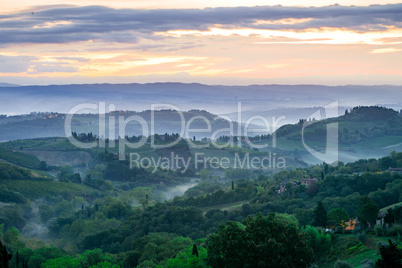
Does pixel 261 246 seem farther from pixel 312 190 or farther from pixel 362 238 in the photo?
pixel 312 190

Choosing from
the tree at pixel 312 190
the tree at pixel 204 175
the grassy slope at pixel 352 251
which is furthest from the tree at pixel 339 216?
the tree at pixel 204 175

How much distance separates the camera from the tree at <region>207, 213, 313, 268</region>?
32.5 meters

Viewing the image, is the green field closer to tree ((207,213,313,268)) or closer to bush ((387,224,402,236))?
tree ((207,213,313,268))

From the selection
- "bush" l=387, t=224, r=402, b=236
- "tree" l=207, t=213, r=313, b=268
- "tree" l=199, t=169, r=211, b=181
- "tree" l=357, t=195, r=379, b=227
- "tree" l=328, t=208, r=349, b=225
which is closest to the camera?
"tree" l=207, t=213, r=313, b=268

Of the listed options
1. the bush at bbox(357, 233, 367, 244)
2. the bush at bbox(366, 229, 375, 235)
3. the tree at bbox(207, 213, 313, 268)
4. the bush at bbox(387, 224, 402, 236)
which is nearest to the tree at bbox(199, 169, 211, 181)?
the bush at bbox(366, 229, 375, 235)

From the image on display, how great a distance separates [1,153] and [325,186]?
11859 cm

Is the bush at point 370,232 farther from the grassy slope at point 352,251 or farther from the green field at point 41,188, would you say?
the green field at point 41,188

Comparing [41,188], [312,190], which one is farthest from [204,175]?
[312,190]

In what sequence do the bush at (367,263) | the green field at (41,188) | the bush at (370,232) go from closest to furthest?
the bush at (367,263)
the bush at (370,232)
the green field at (41,188)

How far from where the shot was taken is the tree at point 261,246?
32531 mm

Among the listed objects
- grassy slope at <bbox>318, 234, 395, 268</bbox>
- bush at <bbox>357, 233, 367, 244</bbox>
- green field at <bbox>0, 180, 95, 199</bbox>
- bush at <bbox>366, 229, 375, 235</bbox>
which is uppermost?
bush at <bbox>357, 233, 367, 244</bbox>

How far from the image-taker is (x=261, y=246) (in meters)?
32.7

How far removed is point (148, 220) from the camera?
83.5m

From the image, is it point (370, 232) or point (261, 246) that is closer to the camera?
point (261, 246)
